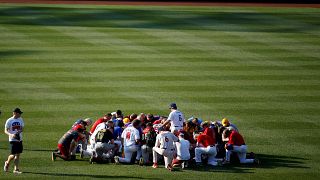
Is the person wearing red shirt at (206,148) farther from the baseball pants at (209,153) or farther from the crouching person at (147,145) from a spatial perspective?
the crouching person at (147,145)

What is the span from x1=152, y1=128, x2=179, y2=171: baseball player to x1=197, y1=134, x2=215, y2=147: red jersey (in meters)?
0.83

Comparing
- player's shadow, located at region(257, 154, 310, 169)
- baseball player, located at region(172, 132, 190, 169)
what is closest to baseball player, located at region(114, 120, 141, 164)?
baseball player, located at region(172, 132, 190, 169)

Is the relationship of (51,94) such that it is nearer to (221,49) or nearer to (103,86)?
(103,86)

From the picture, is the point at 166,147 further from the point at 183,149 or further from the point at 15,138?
the point at 15,138

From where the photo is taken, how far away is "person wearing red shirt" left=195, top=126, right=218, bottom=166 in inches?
781

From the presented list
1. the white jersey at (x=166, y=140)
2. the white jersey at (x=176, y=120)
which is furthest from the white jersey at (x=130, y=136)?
the white jersey at (x=176, y=120)

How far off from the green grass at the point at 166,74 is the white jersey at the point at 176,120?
2105 mm

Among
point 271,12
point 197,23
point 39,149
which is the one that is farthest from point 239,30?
point 39,149

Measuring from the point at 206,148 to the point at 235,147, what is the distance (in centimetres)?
84

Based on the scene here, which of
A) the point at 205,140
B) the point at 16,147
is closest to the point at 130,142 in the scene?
the point at 205,140

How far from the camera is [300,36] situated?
38.5 metres

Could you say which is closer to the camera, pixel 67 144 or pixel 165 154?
pixel 165 154

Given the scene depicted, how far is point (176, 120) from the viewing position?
21.2 m

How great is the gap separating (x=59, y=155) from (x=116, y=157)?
5.44 ft
